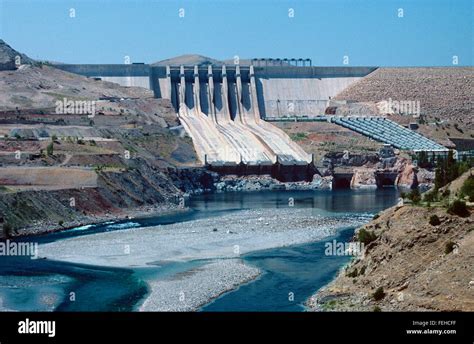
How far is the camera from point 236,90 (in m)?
105

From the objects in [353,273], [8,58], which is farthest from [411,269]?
[8,58]

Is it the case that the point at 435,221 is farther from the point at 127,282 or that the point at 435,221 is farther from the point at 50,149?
the point at 50,149

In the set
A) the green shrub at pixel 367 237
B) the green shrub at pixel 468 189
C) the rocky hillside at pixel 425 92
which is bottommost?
the green shrub at pixel 367 237

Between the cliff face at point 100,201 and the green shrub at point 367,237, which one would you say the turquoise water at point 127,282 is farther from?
the green shrub at point 367,237

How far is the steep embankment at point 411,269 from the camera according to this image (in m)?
24.1

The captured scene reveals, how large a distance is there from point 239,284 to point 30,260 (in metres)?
10.1

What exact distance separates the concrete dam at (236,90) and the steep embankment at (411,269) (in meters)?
59.4

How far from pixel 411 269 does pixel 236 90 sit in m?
79.3

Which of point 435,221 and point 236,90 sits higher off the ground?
point 236,90

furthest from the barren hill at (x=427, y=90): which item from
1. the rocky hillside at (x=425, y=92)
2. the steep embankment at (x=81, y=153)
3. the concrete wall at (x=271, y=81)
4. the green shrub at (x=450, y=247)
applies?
the green shrub at (x=450, y=247)

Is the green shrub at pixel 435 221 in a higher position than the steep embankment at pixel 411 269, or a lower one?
higher

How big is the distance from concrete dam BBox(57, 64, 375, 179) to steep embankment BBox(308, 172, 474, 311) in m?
59.4
